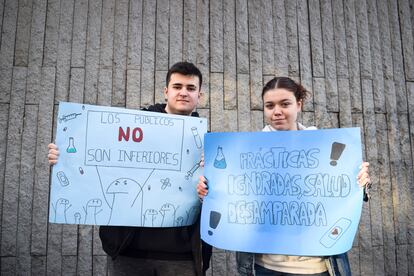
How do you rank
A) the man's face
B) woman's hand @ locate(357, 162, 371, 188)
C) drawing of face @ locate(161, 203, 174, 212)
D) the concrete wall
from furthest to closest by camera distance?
1. the concrete wall
2. the man's face
3. drawing of face @ locate(161, 203, 174, 212)
4. woman's hand @ locate(357, 162, 371, 188)

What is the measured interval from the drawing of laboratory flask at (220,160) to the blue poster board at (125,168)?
0.48 ft

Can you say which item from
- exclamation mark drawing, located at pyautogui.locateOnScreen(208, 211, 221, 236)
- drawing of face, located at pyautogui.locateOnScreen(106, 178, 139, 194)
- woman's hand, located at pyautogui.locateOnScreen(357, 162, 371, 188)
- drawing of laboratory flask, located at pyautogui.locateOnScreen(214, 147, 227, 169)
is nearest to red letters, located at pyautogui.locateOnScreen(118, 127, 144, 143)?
drawing of face, located at pyautogui.locateOnScreen(106, 178, 139, 194)

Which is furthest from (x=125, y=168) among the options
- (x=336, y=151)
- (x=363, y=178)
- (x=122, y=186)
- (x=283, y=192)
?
(x=363, y=178)

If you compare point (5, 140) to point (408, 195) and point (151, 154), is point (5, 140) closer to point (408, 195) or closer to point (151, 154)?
point (151, 154)

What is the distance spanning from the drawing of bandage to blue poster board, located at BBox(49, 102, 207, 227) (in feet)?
2.27

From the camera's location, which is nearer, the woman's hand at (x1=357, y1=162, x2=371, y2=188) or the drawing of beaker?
the woman's hand at (x1=357, y1=162, x2=371, y2=188)

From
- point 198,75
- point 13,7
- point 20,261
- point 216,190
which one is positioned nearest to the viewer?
Result: point 216,190

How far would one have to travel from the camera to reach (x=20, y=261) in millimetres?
3062

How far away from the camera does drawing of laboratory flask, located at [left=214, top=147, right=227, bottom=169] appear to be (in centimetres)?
182

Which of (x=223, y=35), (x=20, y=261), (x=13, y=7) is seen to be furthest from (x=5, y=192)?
(x=223, y=35)

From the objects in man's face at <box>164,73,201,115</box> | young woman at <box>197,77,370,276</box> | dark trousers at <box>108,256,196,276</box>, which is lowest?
dark trousers at <box>108,256,196,276</box>

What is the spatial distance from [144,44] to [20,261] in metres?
2.33

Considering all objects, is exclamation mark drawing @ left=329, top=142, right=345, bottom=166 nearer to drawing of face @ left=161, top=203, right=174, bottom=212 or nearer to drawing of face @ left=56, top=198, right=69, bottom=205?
drawing of face @ left=161, top=203, right=174, bottom=212

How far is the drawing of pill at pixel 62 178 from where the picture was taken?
178cm
